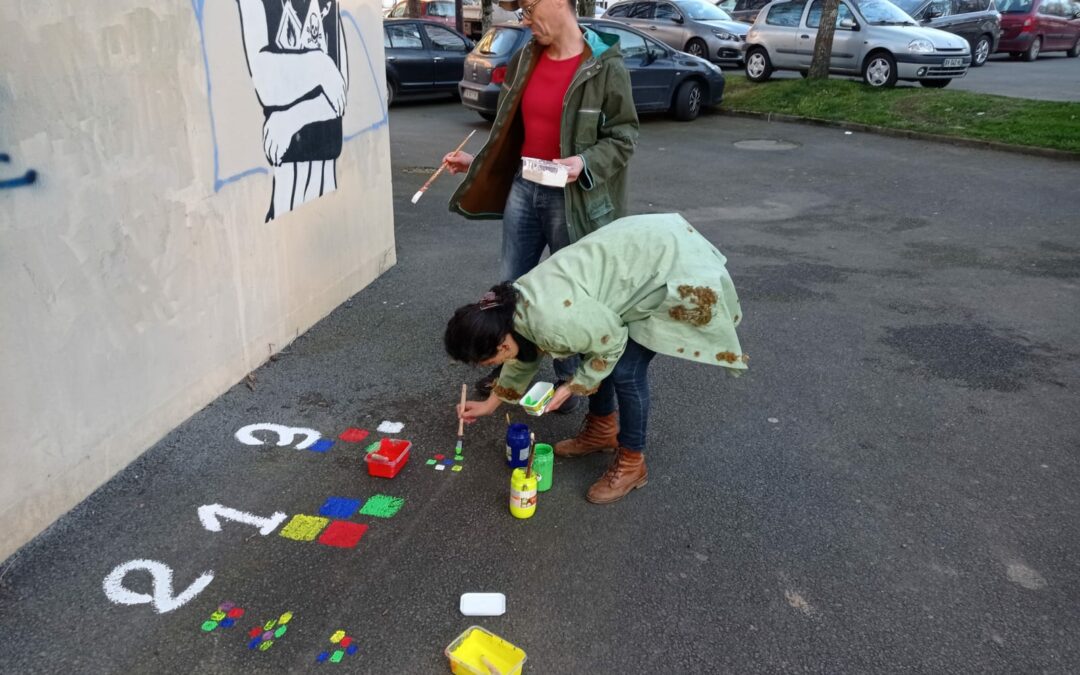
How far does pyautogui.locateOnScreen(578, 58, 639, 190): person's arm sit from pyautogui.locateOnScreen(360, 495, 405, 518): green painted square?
152 cm

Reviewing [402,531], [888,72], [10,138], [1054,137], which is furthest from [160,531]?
[888,72]

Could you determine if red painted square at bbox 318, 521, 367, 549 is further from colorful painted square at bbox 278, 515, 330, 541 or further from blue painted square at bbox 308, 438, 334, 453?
blue painted square at bbox 308, 438, 334, 453

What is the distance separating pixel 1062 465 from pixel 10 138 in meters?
4.30

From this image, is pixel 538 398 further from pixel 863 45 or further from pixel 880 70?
pixel 863 45

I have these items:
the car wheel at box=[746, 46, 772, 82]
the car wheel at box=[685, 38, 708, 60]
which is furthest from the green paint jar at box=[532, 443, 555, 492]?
the car wheel at box=[685, 38, 708, 60]

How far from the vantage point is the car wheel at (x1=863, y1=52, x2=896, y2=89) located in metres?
13.2

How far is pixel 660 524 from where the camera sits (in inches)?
121

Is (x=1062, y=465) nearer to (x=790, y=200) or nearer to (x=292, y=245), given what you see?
(x=292, y=245)

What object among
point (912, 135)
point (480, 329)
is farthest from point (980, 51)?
point (480, 329)

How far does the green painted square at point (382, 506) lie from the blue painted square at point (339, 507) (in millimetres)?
39

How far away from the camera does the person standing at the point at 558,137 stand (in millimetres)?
3301

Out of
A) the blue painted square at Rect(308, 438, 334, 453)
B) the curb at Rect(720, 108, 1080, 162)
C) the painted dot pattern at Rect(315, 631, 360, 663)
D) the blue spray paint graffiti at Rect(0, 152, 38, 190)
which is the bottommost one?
the painted dot pattern at Rect(315, 631, 360, 663)

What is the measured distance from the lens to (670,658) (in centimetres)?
243

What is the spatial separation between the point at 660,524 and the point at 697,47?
1457 cm
